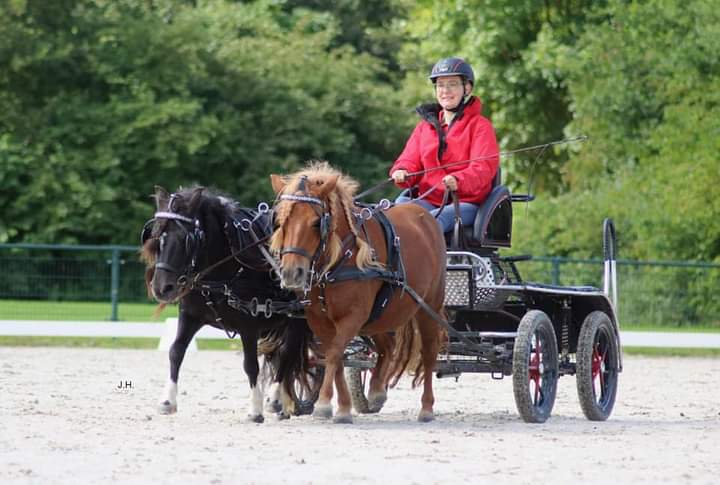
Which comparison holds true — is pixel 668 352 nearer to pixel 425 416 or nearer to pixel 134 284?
pixel 134 284

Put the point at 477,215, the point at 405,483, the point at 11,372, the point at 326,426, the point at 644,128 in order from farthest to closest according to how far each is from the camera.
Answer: the point at 644,128
the point at 11,372
the point at 477,215
the point at 326,426
the point at 405,483

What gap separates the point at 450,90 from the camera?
36.5 feet

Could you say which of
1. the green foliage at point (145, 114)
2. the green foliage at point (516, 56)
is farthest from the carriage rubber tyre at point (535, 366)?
the green foliage at point (145, 114)

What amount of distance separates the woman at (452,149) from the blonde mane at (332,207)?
118 cm

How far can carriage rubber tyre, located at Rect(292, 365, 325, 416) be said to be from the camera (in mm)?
10680

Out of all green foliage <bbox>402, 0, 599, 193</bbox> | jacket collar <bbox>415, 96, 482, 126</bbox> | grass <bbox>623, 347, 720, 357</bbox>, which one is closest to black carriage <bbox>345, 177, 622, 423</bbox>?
jacket collar <bbox>415, 96, 482, 126</bbox>

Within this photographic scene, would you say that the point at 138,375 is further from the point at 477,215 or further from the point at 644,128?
the point at 644,128

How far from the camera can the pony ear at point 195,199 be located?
9.84 meters

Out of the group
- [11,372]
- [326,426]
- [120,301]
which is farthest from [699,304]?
[326,426]

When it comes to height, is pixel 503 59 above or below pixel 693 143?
above

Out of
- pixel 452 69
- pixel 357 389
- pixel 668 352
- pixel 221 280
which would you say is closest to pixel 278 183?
pixel 221 280

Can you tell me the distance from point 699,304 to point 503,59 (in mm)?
11738

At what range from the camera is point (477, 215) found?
1083cm

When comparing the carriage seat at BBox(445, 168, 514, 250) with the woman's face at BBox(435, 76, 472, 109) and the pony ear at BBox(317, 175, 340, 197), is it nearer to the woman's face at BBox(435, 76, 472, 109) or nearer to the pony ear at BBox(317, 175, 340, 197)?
the woman's face at BBox(435, 76, 472, 109)
